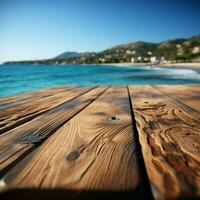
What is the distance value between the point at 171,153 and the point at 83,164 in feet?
0.80

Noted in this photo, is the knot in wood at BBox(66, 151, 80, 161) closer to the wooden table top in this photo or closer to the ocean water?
the wooden table top

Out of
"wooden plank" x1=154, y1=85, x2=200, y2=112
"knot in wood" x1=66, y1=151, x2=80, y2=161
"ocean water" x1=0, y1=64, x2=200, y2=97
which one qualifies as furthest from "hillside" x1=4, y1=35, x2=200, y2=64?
"knot in wood" x1=66, y1=151, x2=80, y2=161

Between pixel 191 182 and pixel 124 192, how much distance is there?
142 millimetres

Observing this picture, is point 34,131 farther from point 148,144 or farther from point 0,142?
point 148,144

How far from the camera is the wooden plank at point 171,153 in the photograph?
350 mm

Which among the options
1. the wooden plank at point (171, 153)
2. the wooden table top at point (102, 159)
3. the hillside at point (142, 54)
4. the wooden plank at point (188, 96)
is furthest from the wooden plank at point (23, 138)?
the hillside at point (142, 54)

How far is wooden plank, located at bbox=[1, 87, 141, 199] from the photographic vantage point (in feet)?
1.20

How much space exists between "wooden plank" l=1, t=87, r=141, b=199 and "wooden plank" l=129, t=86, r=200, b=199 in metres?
0.04

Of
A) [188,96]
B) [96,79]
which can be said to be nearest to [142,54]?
[96,79]

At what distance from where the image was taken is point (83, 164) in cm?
45

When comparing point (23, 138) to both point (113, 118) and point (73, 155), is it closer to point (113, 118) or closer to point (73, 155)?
point (73, 155)

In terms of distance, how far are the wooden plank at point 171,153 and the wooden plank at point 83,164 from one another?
0.04m

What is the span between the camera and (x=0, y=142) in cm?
62

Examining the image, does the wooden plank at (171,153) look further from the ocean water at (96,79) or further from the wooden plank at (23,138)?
the ocean water at (96,79)
